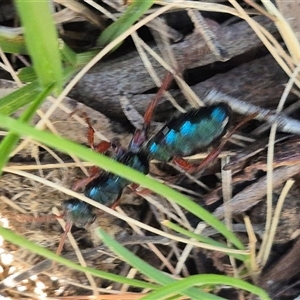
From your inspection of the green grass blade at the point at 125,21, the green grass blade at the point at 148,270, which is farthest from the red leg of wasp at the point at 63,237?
the green grass blade at the point at 125,21

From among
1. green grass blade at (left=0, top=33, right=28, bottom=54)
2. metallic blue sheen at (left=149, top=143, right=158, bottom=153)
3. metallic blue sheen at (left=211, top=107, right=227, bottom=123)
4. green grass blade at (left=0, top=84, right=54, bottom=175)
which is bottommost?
metallic blue sheen at (left=149, top=143, right=158, bottom=153)

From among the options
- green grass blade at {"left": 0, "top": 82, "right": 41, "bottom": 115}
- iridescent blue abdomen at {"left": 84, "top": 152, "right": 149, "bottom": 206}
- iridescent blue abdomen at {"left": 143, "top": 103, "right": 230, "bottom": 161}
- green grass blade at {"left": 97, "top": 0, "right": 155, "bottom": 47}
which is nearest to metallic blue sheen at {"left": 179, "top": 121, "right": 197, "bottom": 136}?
iridescent blue abdomen at {"left": 143, "top": 103, "right": 230, "bottom": 161}

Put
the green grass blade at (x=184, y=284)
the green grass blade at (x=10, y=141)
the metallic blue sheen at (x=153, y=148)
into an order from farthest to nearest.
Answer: the metallic blue sheen at (x=153, y=148), the green grass blade at (x=184, y=284), the green grass blade at (x=10, y=141)

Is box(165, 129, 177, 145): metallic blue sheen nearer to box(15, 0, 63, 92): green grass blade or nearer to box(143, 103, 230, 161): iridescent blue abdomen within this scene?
box(143, 103, 230, 161): iridescent blue abdomen

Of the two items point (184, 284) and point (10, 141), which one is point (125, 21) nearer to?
point (10, 141)

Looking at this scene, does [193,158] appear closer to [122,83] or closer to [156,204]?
[156,204]

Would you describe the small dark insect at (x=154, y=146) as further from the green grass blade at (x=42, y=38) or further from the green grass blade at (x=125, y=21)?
the green grass blade at (x=42, y=38)

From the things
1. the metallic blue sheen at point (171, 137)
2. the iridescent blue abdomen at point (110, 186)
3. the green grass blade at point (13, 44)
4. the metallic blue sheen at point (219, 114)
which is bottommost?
the iridescent blue abdomen at point (110, 186)

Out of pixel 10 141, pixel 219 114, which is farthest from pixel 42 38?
pixel 219 114
